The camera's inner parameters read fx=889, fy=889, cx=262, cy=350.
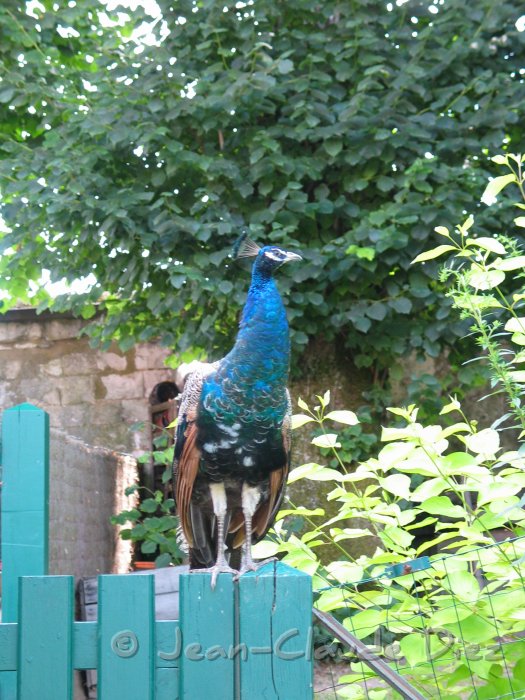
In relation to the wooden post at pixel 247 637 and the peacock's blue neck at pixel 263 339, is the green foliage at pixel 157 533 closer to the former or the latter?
the peacock's blue neck at pixel 263 339

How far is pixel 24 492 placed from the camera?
87.2 inches

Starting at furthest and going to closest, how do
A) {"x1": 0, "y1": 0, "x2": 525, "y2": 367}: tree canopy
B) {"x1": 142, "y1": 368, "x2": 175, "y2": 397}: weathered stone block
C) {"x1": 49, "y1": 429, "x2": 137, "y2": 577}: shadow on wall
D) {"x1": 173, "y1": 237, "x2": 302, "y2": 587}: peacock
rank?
{"x1": 142, "y1": 368, "x2": 175, "y2": 397}: weathered stone block < {"x1": 49, "y1": 429, "x2": 137, "y2": 577}: shadow on wall < {"x1": 0, "y1": 0, "x2": 525, "y2": 367}: tree canopy < {"x1": 173, "y1": 237, "x2": 302, "y2": 587}: peacock

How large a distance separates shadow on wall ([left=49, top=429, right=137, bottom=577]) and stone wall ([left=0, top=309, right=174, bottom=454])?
42cm

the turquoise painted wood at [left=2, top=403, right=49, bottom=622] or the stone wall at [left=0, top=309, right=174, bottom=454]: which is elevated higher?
the stone wall at [left=0, top=309, right=174, bottom=454]

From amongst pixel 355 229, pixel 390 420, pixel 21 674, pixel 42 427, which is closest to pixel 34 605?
pixel 21 674

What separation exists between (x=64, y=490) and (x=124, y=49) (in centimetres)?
266

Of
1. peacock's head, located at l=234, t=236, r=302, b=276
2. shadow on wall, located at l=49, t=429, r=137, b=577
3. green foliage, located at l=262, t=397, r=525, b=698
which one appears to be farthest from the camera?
shadow on wall, located at l=49, t=429, r=137, b=577

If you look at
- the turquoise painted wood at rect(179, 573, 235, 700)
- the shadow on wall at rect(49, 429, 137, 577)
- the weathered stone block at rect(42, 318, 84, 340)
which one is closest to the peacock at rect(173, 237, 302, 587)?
the turquoise painted wood at rect(179, 573, 235, 700)

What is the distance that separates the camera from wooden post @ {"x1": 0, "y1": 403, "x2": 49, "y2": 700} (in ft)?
7.20

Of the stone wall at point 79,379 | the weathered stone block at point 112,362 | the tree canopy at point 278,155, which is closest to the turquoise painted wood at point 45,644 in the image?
the tree canopy at point 278,155

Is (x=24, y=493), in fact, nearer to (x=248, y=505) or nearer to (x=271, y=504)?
(x=248, y=505)

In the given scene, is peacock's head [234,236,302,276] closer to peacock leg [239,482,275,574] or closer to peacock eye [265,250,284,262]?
peacock eye [265,250,284,262]

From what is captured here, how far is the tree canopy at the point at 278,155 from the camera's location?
191 inches

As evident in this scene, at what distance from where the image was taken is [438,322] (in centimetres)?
491
